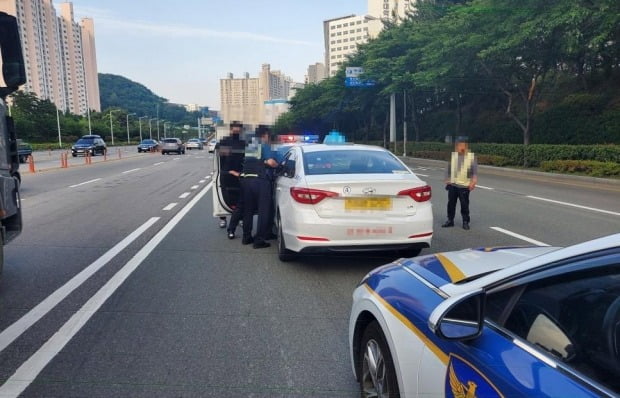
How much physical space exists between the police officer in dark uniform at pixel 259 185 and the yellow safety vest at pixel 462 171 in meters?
3.57

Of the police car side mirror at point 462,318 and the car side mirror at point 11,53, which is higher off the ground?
the car side mirror at point 11,53

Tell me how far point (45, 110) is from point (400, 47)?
5892 centimetres

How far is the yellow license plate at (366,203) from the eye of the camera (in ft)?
19.1

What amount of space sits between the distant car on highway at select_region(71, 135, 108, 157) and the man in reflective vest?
38.0 m

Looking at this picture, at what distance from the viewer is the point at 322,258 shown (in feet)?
22.9

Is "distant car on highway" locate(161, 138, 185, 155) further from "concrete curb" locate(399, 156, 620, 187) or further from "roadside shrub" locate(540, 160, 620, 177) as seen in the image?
"roadside shrub" locate(540, 160, 620, 177)

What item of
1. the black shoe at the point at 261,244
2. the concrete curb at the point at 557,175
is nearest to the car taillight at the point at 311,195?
the black shoe at the point at 261,244

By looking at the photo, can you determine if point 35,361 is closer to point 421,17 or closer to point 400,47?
point 400,47

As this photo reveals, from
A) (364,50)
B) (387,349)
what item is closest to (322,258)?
(387,349)

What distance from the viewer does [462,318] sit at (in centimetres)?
201

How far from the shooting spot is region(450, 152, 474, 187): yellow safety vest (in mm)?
9281

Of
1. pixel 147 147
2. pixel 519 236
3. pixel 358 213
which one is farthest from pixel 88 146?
pixel 358 213

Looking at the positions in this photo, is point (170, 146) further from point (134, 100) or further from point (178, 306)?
point (134, 100)

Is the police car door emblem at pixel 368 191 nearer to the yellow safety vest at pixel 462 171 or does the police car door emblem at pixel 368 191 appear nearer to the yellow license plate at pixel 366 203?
the yellow license plate at pixel 366 203
